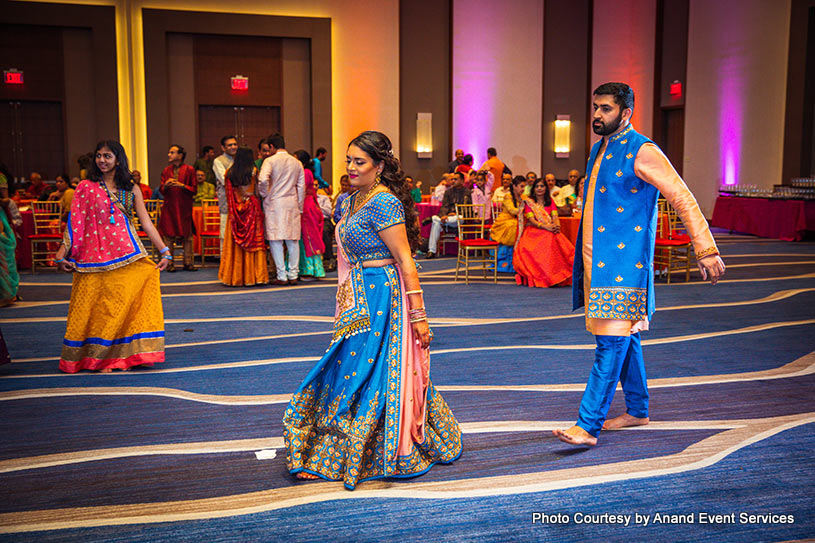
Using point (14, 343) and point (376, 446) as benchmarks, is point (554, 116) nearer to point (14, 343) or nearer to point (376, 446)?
point (14, 343)

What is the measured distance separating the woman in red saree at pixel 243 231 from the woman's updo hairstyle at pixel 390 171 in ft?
16.4

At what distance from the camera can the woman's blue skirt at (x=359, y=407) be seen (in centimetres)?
269

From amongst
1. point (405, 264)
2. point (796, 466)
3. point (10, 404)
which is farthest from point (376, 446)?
point (10, 404)

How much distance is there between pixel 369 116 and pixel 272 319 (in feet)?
28.7

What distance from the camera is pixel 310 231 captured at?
8148 millimetres

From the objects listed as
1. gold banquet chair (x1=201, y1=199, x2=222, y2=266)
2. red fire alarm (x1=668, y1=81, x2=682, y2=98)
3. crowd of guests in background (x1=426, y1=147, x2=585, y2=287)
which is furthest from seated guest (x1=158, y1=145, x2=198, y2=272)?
red fire alarm (x1=668, y1=81, x2=682, y2=98)

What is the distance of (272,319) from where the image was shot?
19.6 ft

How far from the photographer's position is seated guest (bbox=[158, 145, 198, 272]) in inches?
347

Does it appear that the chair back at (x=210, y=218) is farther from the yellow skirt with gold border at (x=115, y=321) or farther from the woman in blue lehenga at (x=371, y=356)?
the woman in blue lehenga at (x=371, y=356)

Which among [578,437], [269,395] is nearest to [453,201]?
[269,395]

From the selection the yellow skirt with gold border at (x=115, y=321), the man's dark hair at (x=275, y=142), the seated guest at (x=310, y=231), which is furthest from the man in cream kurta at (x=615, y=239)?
the seated guest at (x=310, y=231)

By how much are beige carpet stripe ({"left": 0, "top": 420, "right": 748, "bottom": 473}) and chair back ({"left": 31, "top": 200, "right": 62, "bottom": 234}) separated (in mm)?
6551

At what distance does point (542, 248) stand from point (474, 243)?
2.42 ft

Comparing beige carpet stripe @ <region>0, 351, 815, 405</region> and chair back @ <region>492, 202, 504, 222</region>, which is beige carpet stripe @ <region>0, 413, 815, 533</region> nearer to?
beige carpet stripe @ <region>0, 351, 815, 405</region>
